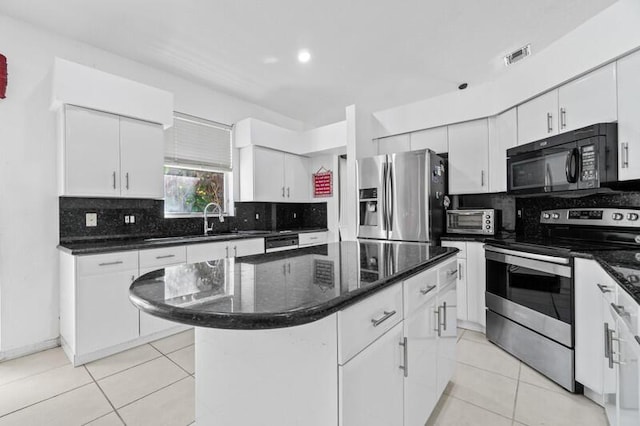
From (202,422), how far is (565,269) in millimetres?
2271

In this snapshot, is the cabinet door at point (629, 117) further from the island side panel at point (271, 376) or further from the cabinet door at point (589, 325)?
the island side panel at point (271, 376)

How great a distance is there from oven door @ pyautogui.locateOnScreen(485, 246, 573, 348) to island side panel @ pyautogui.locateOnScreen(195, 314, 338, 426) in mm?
1930

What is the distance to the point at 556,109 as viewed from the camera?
7.89ft

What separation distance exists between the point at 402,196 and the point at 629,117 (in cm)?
172

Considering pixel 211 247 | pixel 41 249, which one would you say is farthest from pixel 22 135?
pixel 211 247

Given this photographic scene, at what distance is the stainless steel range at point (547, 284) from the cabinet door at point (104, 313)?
10.5 ft

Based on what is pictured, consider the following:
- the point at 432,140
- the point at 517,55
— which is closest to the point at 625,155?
the point at 517,55

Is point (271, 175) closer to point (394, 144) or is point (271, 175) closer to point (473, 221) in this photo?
point (394, 144)

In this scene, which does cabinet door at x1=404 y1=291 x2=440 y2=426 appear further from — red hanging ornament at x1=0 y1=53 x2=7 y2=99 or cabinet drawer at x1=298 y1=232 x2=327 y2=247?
red hanging ornament at x1=0 y1=53 x2=7 y2=99

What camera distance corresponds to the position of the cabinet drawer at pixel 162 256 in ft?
8.79

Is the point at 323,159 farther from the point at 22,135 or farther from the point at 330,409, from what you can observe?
the point at 330,409

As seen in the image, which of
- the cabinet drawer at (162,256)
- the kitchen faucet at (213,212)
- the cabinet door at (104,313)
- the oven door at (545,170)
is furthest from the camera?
the kitchen faucet at (213,212)

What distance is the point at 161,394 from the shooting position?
76.8 inches

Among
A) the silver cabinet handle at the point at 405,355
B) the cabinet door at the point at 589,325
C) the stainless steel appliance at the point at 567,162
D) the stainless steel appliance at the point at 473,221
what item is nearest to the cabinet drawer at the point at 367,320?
the silver cabinet handle at the point at 405,355
